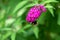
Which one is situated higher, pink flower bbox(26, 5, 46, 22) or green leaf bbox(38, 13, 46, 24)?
pink flower bbox(26, 5, 46, 22)

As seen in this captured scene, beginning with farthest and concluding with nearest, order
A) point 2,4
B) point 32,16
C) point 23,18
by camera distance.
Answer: point 2,4
point 23,18
point 32,16

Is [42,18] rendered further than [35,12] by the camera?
Yes

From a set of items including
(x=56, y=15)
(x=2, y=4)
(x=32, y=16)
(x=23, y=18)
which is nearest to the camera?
(x=32, y=16)

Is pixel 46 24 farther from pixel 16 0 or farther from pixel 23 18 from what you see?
pixel 16 0

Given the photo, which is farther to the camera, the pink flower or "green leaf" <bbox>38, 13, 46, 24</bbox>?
"green leaf" <bbox>38, 13, 46, 24</bbox>

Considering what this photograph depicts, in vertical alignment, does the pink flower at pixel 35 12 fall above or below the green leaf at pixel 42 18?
above

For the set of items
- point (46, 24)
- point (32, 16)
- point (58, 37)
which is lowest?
point (58, 37)

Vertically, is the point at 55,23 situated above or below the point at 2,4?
below

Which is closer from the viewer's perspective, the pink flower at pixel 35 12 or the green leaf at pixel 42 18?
the pink flower at pixel 35 12

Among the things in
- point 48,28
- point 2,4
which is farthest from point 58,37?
point 2,4

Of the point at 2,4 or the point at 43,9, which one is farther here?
the point at 2,4
